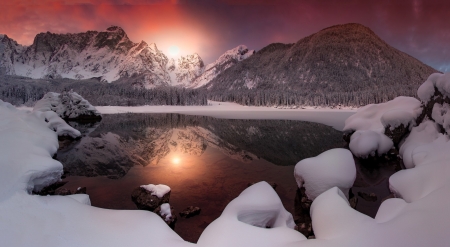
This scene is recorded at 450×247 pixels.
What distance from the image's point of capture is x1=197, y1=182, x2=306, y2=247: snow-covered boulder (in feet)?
16.4

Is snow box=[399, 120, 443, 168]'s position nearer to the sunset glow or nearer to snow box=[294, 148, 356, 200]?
snow box=[294, 148, 356, 200]

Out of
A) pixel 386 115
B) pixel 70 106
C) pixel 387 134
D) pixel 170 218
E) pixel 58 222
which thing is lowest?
pixel 170 218

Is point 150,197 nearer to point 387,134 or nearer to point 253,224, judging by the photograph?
point 253,224

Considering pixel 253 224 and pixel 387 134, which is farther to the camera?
pixel 387 134

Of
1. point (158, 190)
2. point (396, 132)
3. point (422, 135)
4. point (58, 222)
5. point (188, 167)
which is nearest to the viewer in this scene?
point (58, 222)

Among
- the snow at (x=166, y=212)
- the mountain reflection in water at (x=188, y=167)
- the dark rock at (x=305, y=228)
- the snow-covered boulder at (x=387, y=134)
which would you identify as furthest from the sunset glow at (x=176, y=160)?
the snow-covered boulder at (x=387, y=134)

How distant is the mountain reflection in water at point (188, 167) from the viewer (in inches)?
409

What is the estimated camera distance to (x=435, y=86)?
1502 cm

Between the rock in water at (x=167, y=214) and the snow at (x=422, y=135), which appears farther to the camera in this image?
the snow at (x=422, y=135)

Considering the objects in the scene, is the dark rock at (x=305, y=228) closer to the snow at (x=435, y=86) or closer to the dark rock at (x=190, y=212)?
the dark rock at (x=190, y=212)

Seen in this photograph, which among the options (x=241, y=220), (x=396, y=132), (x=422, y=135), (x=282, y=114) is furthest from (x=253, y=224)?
(x=282, y=114)

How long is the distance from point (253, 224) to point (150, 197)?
5382 millimetres

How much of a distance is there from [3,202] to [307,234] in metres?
9.71

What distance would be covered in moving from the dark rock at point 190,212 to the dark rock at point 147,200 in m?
1.17
